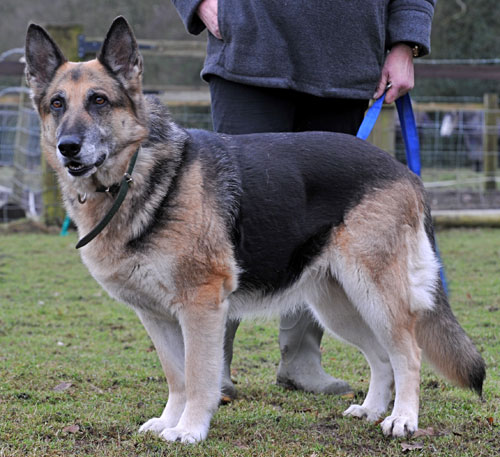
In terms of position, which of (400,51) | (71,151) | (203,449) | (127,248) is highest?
(400,51)

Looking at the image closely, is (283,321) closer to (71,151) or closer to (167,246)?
(167,246)

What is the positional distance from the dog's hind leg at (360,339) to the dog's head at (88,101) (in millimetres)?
1191

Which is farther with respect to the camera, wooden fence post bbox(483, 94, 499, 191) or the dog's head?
wooden fence post bbox(483, 94, 499, 191)

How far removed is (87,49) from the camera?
324 inches

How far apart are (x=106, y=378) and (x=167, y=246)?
51.5 inches

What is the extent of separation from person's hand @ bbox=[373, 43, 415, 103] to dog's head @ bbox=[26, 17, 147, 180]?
1.28m

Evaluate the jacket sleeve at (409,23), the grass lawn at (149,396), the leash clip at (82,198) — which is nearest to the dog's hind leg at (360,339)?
the grass lawn at (149,396)

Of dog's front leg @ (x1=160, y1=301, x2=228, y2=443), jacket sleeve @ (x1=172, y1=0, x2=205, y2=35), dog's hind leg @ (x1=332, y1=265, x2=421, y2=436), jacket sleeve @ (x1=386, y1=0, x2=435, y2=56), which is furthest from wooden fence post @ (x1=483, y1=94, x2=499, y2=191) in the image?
dog's front leg @ (x1=160, y1=301, x2=228, y2=443)

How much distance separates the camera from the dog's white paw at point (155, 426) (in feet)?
9.87

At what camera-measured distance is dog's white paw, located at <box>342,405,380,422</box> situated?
3259 mm

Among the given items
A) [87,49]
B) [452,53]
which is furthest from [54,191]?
[452,53]

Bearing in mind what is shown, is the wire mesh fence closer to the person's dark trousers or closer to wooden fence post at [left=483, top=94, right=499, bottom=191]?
wooden fence post at [left=483, top=94, right=499, bottom=191]

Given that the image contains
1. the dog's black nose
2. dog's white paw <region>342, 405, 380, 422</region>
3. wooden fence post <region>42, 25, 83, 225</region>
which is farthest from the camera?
wooden fence post <region>42, 25, 83, 225</region>

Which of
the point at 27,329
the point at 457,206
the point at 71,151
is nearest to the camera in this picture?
the point at 71,151
